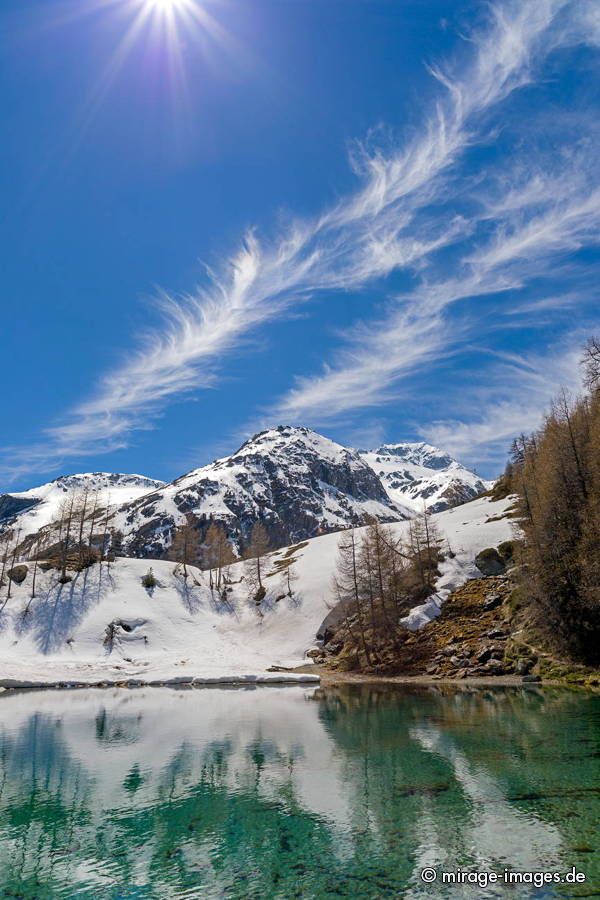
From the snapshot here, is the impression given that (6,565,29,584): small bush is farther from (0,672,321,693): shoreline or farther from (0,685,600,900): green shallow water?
(0,685,600,900): green shallow water

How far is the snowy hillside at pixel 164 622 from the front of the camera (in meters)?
68.3

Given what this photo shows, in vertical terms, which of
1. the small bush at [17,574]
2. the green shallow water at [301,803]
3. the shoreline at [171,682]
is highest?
the small bush at [17,574]

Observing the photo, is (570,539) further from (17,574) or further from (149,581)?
(17,574)

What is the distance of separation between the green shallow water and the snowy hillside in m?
33.6

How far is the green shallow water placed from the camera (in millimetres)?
13242

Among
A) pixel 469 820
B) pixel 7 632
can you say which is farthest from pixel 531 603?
pixel 7 632

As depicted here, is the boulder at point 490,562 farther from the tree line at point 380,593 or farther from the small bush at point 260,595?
the small bush at point 260,595

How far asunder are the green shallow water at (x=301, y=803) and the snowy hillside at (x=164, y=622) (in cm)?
3356

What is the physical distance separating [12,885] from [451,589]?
6541 centimetres

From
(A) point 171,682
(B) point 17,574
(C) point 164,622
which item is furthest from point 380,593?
(B) point 17,574

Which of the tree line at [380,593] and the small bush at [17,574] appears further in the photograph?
the small bush at [17,574]

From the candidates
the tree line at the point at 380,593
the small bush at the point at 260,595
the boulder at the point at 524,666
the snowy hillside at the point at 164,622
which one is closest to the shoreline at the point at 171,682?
the snowy hillside at the point at 164,622

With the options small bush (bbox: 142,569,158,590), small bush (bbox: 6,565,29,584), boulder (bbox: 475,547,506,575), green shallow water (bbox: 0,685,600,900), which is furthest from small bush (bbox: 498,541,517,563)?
small bush (bbox: 6,565,29,584)

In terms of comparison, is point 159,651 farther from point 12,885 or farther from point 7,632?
point 12,885
